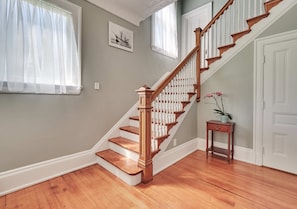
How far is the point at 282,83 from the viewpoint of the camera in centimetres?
237

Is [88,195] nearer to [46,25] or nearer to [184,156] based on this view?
[184,156]

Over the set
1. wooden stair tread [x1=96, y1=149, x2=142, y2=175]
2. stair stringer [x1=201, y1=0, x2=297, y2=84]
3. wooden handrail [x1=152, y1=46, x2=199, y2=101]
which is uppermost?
stair stringer [x1=201, y1=0, x2=297, y2=84]

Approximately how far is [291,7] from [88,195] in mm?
3822

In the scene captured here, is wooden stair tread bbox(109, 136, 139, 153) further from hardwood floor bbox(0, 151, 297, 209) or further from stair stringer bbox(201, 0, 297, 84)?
stair stringer bbox(201, 0, 297, 84)

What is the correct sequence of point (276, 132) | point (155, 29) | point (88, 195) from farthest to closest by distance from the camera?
point (155, 29)
point (276, 132)
point (88, 195)

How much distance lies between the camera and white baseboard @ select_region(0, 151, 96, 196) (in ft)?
6.15

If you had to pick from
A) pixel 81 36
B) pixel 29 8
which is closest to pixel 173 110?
pixel 81 36

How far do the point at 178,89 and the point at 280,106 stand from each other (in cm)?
159

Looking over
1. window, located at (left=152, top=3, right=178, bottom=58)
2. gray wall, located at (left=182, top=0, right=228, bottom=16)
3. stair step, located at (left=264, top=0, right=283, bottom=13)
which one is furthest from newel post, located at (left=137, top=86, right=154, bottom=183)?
gray wall, located at (left=182, top=0, right=228, bottom=16)

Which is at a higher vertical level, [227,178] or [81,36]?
[81,36]

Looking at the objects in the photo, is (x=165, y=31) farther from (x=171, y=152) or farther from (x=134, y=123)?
(x=171, y=152)

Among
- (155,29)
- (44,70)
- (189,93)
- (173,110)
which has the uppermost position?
(155,29)

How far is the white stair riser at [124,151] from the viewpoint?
2.36 metres

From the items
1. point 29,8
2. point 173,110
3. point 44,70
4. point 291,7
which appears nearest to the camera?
point 29,8
